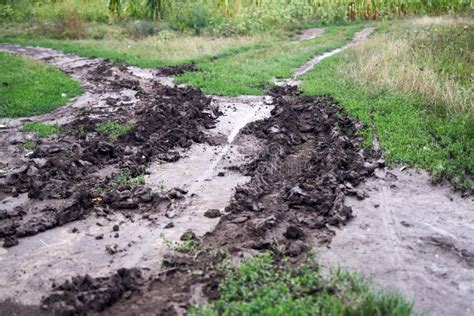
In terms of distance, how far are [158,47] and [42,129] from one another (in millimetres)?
12219

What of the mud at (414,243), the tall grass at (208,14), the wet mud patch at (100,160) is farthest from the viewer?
the tall grass at (208,14)

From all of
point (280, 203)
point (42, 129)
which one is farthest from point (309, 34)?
point (280, 203)

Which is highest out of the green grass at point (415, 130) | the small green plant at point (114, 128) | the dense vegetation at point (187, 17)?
the dense vegetation at point (187, 17)

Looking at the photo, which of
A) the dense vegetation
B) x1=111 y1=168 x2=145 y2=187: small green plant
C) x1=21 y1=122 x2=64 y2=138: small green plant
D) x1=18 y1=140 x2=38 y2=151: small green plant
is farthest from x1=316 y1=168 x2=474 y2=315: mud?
the dense vegetation

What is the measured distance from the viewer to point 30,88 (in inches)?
515

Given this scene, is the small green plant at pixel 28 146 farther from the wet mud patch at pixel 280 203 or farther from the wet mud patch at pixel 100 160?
the wet mud patch at pixel 280 203

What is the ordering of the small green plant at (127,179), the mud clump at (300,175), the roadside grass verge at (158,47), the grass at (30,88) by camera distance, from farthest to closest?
1. the roadside grass verge at (158,47)
2. the grass at (30,88)
3. the small green plant at (127,179)
4. the mud clump at (300,175)

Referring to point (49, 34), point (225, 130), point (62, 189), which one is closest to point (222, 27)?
point (49, 34)

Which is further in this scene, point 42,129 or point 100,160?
point 42,129

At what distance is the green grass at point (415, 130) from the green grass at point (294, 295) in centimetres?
344

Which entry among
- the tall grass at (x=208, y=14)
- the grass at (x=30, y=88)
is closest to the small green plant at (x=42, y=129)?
the grass at (x=30, y=88)

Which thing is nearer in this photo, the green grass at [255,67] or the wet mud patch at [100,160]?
the wet mud patch at [100,160]

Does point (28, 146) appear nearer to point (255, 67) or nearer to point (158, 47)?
point (255, 67)

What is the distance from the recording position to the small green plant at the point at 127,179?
7180 millimetres
